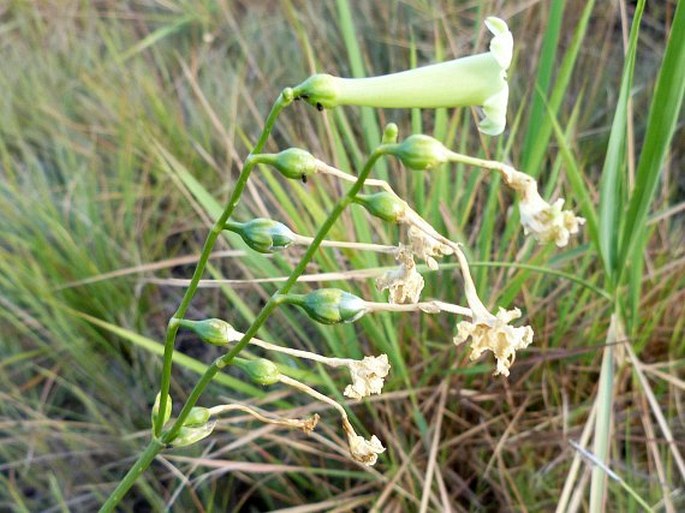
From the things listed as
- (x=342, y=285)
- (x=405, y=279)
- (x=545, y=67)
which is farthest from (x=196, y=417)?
(x=545, y=67)

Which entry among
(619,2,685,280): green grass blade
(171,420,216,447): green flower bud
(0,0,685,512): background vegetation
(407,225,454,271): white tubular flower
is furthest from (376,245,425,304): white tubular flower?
(619,2,685,280): green grass blade

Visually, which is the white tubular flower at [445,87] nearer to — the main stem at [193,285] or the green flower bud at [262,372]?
the main stem at [193,285]

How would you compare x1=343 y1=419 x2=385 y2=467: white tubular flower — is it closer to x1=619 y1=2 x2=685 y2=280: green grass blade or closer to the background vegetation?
the background vegetation

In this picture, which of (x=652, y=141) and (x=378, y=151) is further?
(x=652, y=141)

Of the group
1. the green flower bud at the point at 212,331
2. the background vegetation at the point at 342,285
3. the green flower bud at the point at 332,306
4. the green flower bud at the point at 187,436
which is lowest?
the background vegetation at the point at 342,285

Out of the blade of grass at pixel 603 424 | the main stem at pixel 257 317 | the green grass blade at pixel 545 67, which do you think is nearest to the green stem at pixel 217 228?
the main stem at pixel 257 317

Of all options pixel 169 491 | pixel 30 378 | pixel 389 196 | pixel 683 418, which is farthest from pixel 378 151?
pixel 30 378

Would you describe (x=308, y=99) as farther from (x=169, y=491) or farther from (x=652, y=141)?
(x=169, y=491)
